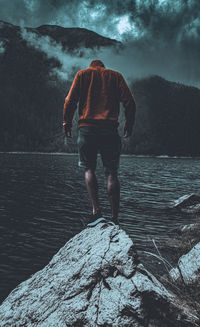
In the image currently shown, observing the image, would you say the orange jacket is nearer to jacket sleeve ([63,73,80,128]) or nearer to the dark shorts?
jacket sleeve ([63,73,80,128])

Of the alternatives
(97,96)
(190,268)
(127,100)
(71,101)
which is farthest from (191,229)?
(71,101)

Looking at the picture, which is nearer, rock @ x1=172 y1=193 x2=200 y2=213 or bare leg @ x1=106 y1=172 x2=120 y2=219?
bare leg @ x1=106 y1=172 x2=120 y2=219

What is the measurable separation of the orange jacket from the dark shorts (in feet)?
0.39

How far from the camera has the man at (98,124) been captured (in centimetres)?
361

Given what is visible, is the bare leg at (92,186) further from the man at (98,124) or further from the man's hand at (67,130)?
the man's hand at (67,130)

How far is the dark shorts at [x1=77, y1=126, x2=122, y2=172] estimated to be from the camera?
3.61 meters

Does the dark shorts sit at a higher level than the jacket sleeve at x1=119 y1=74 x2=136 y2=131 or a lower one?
lower

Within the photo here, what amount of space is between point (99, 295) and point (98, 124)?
2.41 m

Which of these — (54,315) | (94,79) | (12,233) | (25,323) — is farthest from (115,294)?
(12,233)

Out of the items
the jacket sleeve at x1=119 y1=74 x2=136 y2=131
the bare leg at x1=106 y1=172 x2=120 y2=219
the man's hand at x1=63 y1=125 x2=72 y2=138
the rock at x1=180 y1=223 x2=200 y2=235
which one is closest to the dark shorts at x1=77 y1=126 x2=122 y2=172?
the bare leg at x1=106 y1=172 x2=120 y2=219

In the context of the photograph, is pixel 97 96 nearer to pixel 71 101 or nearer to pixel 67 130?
pixel 71 101

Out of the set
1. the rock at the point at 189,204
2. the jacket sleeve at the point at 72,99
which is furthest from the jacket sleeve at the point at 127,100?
the rock at the point at 189,204

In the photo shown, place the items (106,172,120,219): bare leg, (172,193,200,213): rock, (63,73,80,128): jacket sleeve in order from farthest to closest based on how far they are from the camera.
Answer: (172,193,200,213): rock, (63,73,80,128): jacket sleeve, (106,172,120,219): bare leg

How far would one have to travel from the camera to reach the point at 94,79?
3.73 meters
